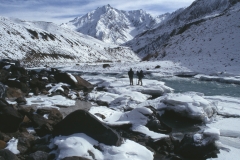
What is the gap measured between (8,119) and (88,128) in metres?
3.18

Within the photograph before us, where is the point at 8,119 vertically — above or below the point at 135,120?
above

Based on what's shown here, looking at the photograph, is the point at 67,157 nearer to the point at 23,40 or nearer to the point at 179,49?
the point at 179,49

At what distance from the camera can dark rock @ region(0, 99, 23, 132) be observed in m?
8.98

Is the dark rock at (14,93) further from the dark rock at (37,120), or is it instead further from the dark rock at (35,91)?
the dark rock at (37,120)

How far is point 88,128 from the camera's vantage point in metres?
8.57

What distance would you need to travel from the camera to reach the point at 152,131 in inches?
432

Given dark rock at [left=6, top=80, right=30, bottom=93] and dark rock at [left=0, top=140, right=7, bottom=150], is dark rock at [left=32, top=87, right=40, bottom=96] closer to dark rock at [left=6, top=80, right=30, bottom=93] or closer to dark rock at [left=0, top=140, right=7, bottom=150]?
dark rock at [left=6, top=80, right=30, bottom=93]

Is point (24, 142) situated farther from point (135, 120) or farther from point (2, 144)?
point (135, 120)

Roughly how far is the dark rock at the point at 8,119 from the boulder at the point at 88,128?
159cm

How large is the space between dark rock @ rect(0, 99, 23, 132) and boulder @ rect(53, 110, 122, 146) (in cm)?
159

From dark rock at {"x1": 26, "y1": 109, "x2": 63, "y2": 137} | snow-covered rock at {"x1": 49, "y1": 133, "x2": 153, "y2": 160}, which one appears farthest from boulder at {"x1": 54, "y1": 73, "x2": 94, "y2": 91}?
snow-covered rock at {"x1": 49, "y1": 133, "x2": 153, "y2": 160}

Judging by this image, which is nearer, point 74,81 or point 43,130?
point 43,130

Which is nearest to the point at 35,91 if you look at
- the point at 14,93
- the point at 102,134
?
the point at 14,93

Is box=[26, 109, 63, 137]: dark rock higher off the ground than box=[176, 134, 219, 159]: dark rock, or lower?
higher
